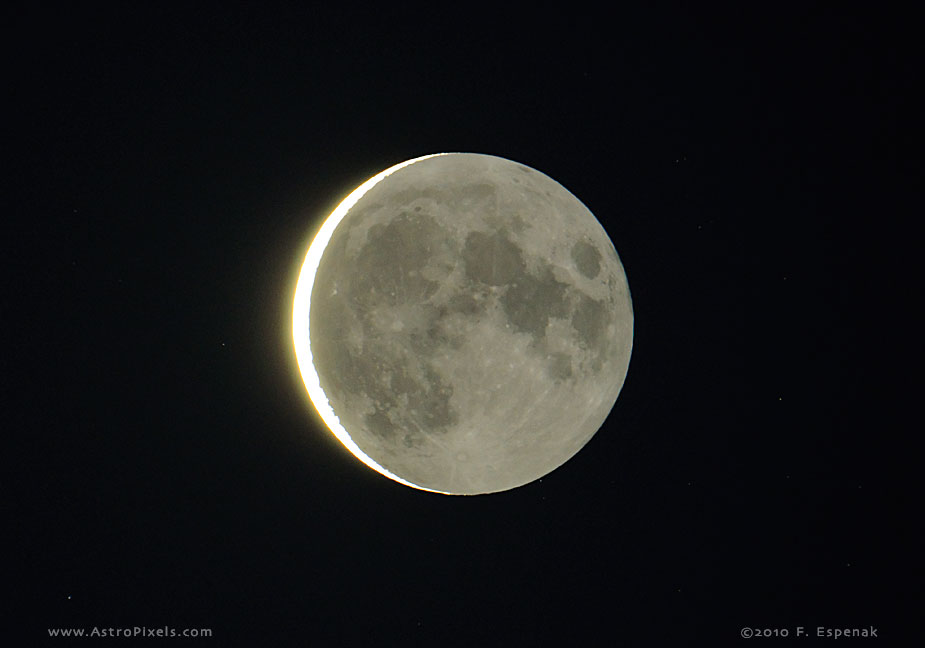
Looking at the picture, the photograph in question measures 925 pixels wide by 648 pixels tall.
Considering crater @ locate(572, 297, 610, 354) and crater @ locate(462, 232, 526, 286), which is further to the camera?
crater @ locate(572, 297, 610, 354)

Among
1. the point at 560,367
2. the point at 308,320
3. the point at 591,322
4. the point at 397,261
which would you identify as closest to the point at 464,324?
the point at 397,261

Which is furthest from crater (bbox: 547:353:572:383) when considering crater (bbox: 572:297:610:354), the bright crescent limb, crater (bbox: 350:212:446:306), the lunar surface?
the bright crescent limb

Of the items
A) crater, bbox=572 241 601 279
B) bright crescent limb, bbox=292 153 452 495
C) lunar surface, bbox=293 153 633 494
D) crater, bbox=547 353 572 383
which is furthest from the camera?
bright crescent limb, bbox=292 153 452 495

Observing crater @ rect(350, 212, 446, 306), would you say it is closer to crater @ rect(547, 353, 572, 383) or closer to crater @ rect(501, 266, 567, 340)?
crater @ rect(501, 266, 567, 340)

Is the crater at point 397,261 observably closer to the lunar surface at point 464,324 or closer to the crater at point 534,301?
the lunar surface at point 464,324

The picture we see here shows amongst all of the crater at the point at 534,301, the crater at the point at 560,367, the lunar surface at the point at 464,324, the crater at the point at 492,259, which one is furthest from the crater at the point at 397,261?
the crater at the point at 560,367

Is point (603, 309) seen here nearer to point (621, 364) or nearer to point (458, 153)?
point (621, 364)

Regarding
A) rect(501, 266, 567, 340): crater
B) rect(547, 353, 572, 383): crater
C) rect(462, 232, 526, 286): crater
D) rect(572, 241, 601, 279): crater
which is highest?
rect(572, 241, 601, 279): crater

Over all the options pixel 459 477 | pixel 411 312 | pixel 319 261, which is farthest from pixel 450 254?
pixel 459 477
